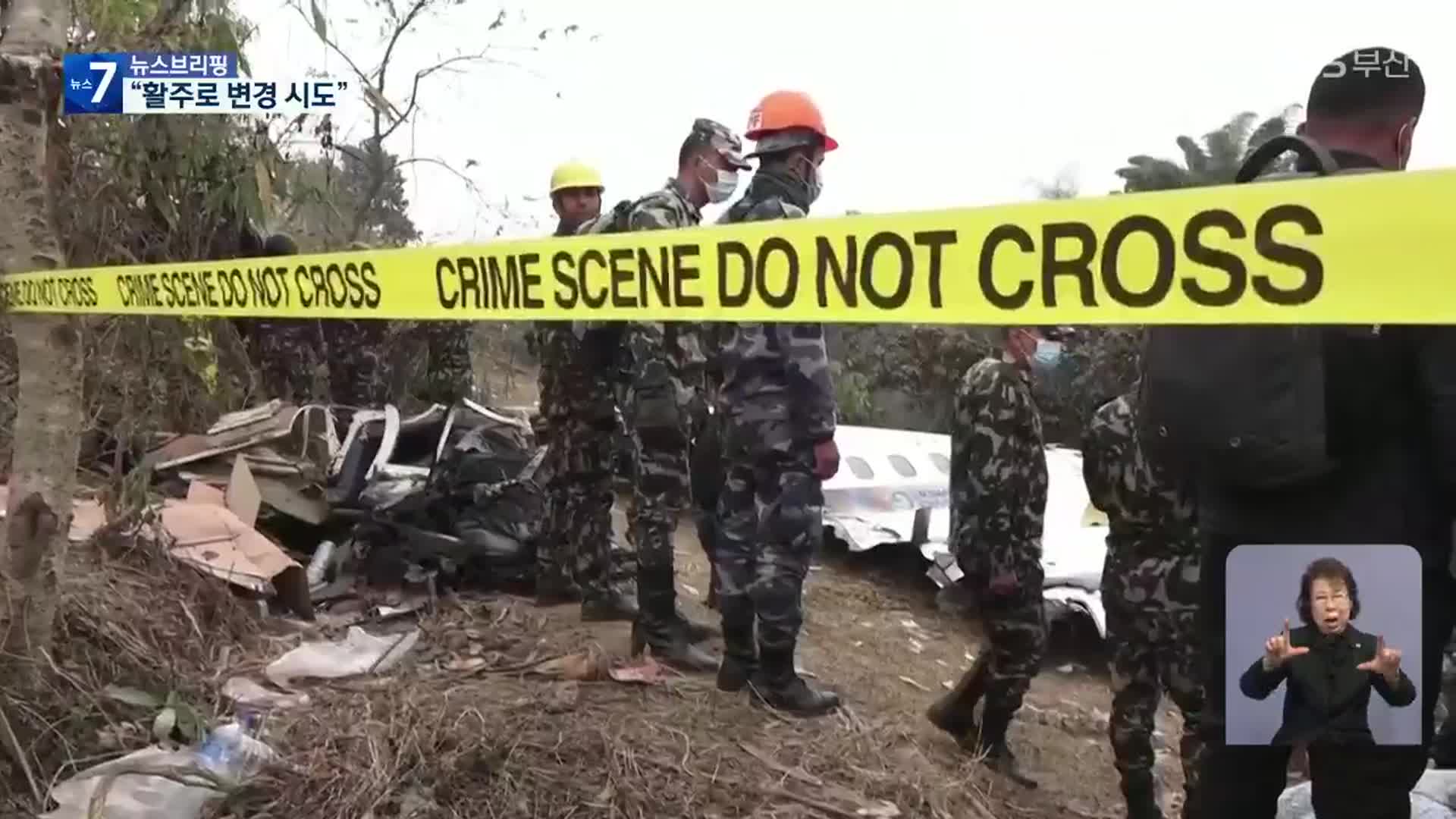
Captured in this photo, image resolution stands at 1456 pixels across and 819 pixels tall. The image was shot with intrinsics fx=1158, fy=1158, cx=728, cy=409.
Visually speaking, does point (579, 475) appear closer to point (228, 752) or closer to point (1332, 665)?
point (228, 752)

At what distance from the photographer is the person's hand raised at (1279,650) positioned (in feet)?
5.70

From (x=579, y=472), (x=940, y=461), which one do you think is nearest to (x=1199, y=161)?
(x=940, y=461)

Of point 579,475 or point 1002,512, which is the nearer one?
point 1002,512

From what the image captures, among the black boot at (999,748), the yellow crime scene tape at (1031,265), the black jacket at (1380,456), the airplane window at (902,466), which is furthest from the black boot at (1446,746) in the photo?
the airplane window at (902,466)

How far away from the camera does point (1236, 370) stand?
171cm

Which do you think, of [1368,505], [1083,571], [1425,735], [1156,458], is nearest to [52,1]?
[1156,458]

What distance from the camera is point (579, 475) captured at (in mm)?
4645

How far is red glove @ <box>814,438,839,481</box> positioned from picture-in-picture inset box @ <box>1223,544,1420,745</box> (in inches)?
69.4

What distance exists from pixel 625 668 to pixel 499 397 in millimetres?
7482

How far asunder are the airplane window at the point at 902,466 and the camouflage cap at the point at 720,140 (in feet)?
11.0

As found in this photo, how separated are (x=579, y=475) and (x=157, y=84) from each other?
11.9 feet

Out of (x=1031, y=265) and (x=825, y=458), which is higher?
(x=1031, y=265)

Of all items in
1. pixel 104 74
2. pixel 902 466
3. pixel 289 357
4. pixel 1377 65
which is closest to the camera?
pixel 1377 65

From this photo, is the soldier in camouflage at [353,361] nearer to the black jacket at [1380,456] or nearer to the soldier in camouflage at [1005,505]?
the soldier in camouflage at [1005,505]
